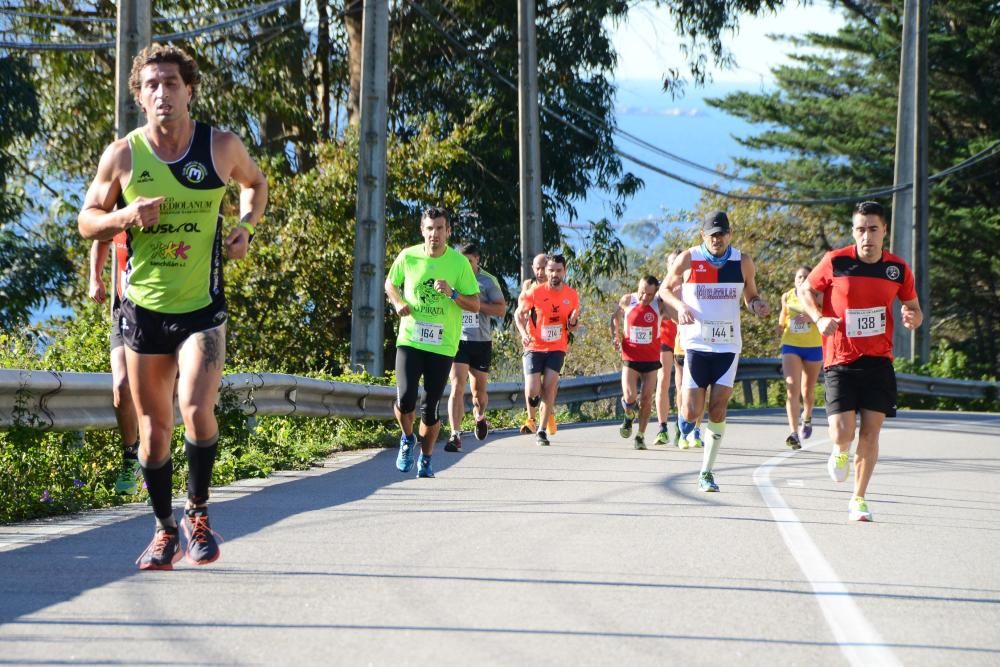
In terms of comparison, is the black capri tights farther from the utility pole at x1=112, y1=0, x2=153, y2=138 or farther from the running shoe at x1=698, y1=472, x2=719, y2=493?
the utility pole at x1=112, y1=0, x2=153, y2=138

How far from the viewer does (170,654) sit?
17.0 ft

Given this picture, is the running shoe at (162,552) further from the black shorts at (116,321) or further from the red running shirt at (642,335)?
the red running shirt at (642,335)

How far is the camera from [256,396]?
1360cm

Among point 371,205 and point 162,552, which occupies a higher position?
point 371,205

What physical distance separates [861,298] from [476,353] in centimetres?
661

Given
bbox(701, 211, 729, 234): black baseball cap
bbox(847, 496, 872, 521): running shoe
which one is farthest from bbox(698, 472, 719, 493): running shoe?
bbox(701, 211, 729, 234): black baseball cap

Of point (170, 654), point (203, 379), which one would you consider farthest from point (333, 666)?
point (203, 379)

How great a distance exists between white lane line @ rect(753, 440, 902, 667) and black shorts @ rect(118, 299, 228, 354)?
2860mm

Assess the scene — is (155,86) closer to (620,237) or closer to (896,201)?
(620,237)

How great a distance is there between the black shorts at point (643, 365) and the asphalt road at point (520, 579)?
16.2 ft

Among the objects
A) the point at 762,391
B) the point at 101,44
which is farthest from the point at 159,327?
the point at 762,391

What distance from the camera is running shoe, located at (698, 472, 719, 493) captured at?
11.5m

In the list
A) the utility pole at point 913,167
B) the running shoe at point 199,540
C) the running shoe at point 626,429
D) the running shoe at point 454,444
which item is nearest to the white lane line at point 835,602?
the running shoe at point 199,540

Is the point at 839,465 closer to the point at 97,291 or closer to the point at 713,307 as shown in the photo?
the point at 713,307
